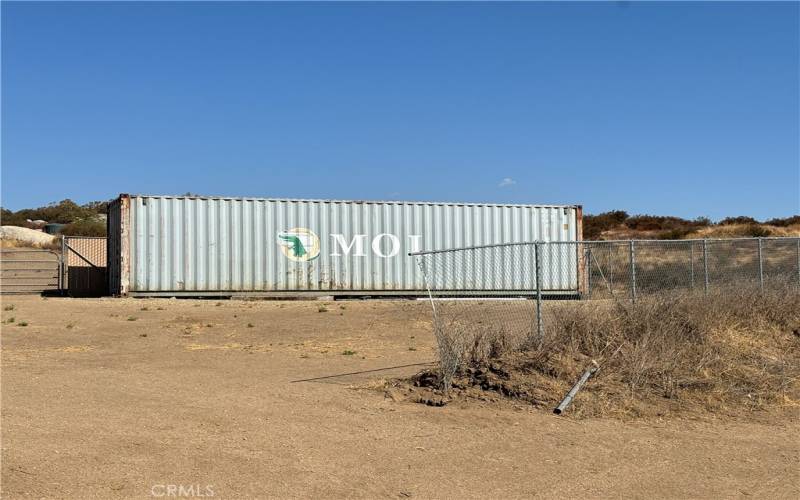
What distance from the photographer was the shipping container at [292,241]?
20.9m

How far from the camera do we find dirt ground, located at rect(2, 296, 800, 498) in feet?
16.4

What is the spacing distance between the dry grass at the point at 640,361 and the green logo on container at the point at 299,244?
1319cm

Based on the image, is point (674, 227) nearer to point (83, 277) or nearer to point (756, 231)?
point (756, 231)

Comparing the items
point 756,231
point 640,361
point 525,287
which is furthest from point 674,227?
point 640,361

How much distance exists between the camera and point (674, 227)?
153ft

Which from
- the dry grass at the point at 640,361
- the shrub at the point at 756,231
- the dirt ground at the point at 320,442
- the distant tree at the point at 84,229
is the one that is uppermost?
the distant tree at the point at 84,229

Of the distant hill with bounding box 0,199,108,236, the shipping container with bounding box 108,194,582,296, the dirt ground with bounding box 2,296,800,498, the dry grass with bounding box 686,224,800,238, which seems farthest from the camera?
the distant hill with bounding box 0,199,108,236

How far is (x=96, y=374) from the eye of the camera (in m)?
9.42

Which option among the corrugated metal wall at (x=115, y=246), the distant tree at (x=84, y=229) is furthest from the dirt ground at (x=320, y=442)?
the distant tree at (x=84, y=229)

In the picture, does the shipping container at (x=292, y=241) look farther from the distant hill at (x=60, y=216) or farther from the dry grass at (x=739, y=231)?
the distant hill at (x=60, y=216)

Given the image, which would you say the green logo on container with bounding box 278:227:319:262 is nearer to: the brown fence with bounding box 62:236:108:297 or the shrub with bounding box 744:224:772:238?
the brown fence with bounding box 62:236:108:297
